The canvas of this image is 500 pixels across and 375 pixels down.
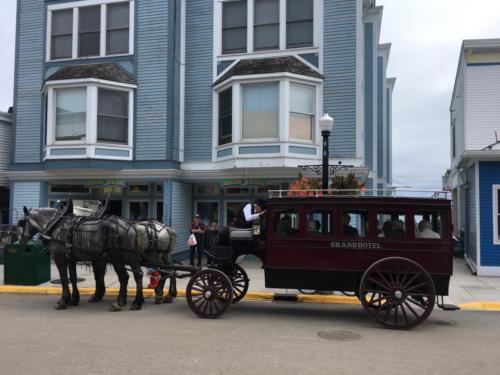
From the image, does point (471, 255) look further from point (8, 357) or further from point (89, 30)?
point (89, 30)

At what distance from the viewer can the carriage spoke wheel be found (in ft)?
23.4

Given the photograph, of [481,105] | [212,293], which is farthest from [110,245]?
[481,105]

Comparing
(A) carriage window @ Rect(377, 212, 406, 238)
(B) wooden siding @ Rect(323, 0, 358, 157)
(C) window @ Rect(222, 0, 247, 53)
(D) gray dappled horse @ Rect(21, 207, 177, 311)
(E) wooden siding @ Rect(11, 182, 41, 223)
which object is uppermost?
(C) window @ Rect(222, 0, 247, 53)

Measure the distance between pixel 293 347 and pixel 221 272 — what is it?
2.11 m

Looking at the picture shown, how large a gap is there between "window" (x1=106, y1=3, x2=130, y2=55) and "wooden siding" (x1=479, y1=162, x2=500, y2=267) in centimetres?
1218

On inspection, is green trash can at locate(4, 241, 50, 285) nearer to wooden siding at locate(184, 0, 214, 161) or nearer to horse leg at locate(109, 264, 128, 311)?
horse leg at locate(109, 264, 128, 311)

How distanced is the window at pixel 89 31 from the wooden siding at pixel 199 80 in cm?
315

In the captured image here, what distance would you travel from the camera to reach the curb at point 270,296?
8992 millimetres

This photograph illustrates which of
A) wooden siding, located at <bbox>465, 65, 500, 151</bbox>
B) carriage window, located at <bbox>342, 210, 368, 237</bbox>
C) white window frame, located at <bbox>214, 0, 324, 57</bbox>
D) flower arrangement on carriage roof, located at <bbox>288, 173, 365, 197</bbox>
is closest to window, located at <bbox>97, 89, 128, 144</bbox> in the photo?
white window frame, located at <bbox>214, 0, 324, 57</bbox>

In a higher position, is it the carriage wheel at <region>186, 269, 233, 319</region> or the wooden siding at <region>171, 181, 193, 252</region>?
the wooden siding at <region>171, 181, 193, 252</region>

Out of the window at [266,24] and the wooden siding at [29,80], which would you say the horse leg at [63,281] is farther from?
the window at [266,24]

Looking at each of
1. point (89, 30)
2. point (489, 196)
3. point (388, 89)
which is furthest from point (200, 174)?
point (388, 89)

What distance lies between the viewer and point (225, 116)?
14945 millimetres

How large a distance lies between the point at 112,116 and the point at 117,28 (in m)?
3.19
